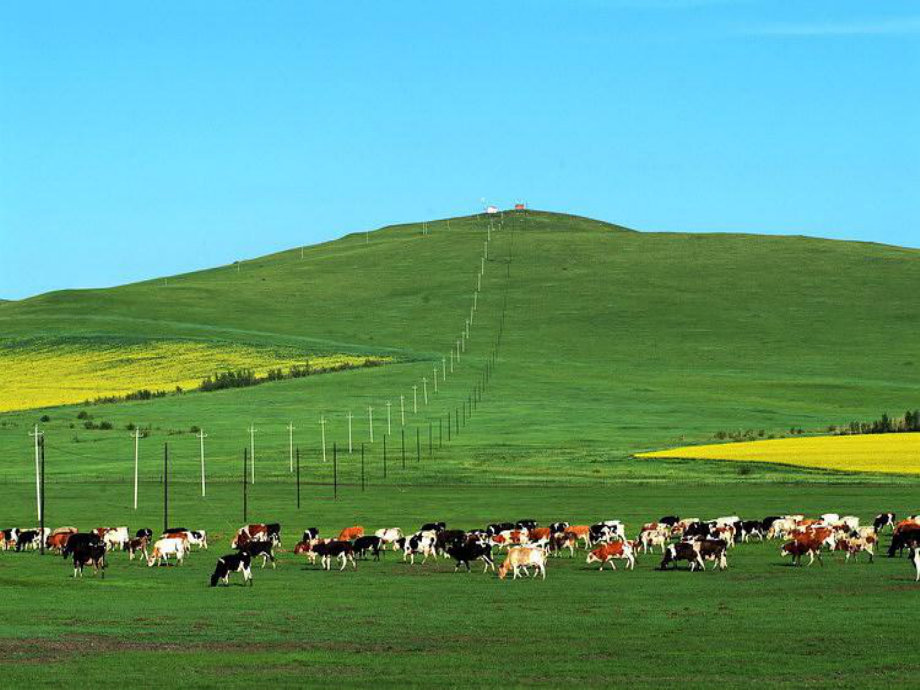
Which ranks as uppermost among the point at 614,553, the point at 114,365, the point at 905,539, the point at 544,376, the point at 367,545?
the point at 114,365

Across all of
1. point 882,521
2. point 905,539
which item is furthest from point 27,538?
point 882,521

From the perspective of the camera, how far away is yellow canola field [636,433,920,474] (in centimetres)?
8256

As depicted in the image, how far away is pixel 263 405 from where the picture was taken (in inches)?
5059

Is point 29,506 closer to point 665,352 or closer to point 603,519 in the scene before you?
point 603,519

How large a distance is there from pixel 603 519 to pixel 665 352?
104 meters

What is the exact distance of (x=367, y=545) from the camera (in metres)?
45.5

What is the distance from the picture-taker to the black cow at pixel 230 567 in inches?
1505

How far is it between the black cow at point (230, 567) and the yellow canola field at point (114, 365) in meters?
99.1

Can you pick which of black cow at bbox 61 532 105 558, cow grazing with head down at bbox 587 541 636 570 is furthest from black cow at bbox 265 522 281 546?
cow grazing with head down at bbox 587 541 636 570

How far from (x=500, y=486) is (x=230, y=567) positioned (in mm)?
42669

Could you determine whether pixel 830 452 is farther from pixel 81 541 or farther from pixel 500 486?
pixel 81 541

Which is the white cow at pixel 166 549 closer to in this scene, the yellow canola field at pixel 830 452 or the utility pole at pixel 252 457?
the utility pole at pixel 252 457

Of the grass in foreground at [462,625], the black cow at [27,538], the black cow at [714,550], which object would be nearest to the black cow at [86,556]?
the grass in foreground at [462,625]

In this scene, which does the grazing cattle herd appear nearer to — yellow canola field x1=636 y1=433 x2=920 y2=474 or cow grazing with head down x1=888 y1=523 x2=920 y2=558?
cow grazing with head down x1=888 y1=523 x2=920 y2=558
